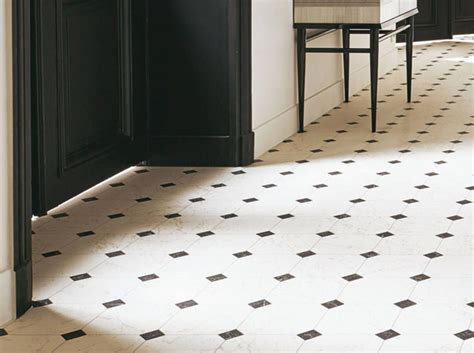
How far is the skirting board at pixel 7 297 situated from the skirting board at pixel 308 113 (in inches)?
150

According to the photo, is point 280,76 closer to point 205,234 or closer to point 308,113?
point 308,113

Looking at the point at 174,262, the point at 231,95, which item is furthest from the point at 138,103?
the point at 174,262

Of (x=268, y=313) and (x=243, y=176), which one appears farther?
(x=243, y=176)

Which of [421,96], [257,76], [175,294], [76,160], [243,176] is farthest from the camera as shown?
[421,96]

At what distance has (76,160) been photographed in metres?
6.98

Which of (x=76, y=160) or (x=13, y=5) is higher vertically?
(x=13, y=5)

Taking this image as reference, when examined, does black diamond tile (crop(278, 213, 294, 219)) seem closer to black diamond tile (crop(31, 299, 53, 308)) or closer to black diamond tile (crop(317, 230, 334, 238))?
black diamond tile (crop(317, 230, 334, 238))

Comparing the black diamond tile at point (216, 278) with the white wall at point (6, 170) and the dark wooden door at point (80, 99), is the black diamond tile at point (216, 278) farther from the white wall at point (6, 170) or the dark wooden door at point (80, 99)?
the dark wooden door at point (80, 99)

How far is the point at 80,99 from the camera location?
6988 mm

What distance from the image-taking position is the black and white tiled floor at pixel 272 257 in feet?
15.3

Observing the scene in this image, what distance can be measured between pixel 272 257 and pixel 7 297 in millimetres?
1565

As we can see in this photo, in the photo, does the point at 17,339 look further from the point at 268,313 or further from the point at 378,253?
the point at 378,253

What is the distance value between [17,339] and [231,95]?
3686mm

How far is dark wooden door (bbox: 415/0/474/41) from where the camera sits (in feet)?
49.9
